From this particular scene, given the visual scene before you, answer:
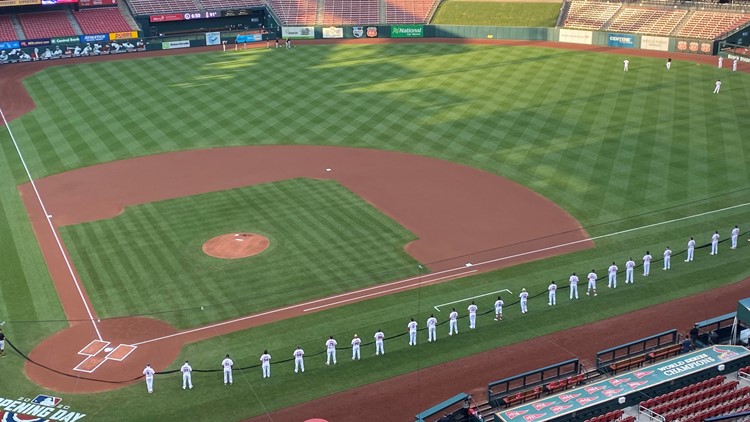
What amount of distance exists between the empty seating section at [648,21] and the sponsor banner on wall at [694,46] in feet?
9.08

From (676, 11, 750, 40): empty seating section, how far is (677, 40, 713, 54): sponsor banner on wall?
965 millimetres

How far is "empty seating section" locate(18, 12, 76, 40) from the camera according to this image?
80250 millimetres

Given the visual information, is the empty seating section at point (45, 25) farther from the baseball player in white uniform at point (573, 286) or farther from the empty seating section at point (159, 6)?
the baseball player in white uniform at point (573, 286)

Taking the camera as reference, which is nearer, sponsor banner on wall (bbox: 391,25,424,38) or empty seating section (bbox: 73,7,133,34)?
empty seating section (bbox: 73,7,133,34)

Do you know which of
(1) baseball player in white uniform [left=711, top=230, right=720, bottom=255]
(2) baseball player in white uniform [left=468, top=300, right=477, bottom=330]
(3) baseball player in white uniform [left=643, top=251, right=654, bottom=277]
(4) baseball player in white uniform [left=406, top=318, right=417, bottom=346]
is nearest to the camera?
(4) baseball player in white uniform [left=406, top=318, right=417, bottom=346]

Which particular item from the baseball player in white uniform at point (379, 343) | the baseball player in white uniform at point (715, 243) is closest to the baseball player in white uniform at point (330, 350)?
the baseball player in white uniform at point (379, 343)

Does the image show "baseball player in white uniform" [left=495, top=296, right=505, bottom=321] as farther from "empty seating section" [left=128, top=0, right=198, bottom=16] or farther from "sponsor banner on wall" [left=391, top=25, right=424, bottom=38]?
"empty seating section" [left=128, top=0, right=198, bottom=16]

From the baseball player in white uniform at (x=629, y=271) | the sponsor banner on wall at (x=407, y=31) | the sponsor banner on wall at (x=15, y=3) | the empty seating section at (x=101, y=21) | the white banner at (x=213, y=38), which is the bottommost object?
the baseball player in white uniform at (x=629, y=271)

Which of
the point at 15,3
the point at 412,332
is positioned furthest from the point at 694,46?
the point at 15,3

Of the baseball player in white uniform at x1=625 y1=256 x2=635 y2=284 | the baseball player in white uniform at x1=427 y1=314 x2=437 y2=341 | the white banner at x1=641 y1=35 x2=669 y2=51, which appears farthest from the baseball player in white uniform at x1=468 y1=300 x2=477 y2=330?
the white banner at x1=641 y1=35 x2=669 y2=51

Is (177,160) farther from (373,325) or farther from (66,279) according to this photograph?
(373,325)

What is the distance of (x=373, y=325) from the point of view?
1302 inches

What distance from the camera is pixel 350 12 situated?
88312mm

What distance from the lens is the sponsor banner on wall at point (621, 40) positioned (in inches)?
3002
